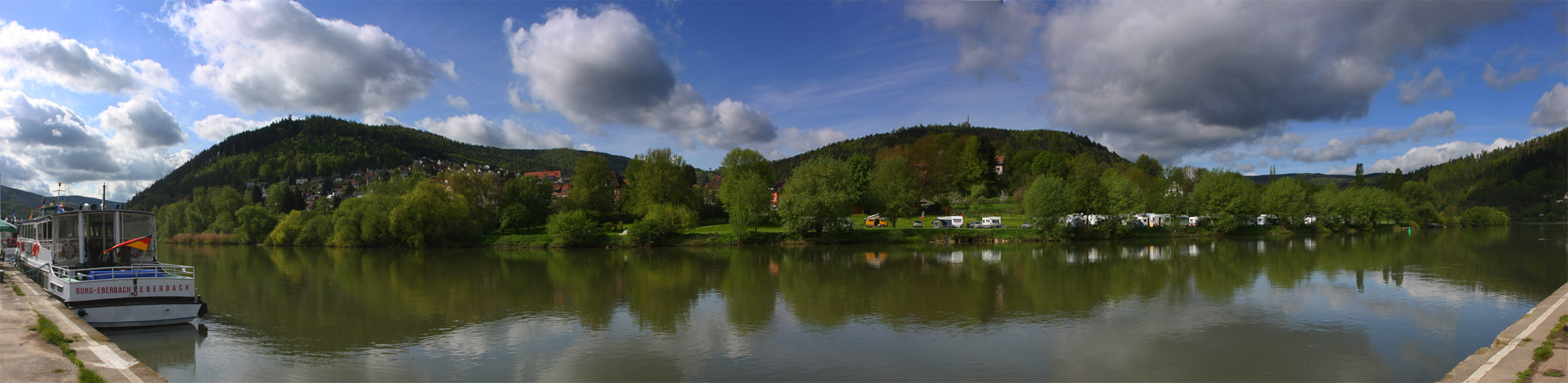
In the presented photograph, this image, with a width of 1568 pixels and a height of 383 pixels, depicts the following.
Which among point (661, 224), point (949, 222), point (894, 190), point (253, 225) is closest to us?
point (661, 224)

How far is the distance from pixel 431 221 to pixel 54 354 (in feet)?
141

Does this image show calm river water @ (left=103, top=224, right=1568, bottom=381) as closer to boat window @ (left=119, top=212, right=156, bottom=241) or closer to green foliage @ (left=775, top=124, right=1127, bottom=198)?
boat window @ (left=119, top=212, right=156, bottom=241)

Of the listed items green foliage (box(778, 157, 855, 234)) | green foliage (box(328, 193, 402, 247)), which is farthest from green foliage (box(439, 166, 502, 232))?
green foliage (box(778, 157, 855, 234))

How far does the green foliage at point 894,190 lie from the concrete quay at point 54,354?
46.8 m

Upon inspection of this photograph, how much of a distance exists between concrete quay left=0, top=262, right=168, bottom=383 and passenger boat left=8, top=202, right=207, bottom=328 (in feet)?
2.07

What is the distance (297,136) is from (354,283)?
139297mm

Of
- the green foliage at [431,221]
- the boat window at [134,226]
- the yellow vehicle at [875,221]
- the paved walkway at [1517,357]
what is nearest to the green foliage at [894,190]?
the yellow vehicle at [875,221]

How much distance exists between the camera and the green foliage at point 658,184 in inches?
2205

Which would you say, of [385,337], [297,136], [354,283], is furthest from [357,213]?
[297,136]

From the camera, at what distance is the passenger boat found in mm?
14109

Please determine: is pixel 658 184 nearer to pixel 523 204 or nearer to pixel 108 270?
pixel 523 204

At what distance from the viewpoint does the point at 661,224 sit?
47.2 meters

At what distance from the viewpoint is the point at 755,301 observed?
18.8m

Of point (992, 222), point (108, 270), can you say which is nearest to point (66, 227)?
point (108, 270)
